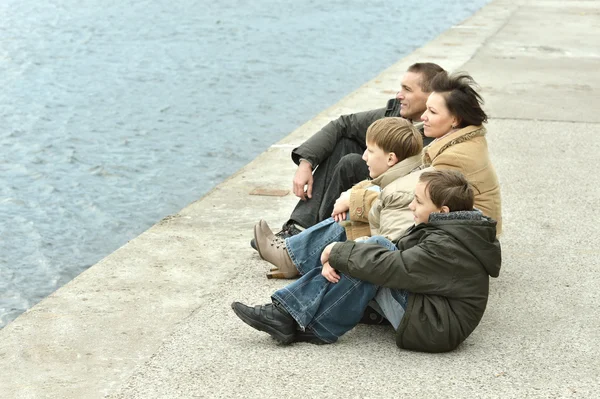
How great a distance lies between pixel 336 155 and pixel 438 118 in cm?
104

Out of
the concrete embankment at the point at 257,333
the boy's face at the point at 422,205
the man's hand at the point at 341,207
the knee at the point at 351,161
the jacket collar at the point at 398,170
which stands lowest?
the concrete embankment at the point at 257,333

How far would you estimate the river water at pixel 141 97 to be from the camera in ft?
23.9

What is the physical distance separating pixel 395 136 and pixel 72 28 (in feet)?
44.9

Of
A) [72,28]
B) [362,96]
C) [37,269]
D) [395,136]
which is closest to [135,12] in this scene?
[72,28]

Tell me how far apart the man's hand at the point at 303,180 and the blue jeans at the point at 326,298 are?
1324mm

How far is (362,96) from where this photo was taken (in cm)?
1043

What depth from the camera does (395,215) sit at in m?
4.48

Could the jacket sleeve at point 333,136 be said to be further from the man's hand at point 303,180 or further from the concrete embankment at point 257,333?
the concrete embankment at point 257,333

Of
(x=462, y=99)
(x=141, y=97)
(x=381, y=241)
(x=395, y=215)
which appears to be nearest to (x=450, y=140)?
(x=462, y=99)

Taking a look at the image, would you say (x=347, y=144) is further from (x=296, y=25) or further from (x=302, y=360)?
(x=296, y=25)

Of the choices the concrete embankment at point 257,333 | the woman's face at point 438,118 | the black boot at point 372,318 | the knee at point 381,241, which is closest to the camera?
the concrete embankment at point 257,333

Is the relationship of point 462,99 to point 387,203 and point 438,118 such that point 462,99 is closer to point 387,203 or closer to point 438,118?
point 438,118

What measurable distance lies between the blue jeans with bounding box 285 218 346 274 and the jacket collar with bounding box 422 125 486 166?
0.53 m

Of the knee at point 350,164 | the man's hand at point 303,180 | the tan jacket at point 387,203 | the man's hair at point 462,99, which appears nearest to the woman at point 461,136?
the man's hair at point 462,99
